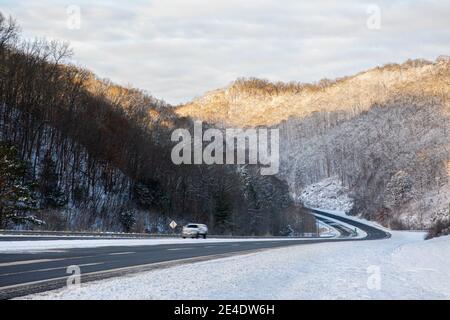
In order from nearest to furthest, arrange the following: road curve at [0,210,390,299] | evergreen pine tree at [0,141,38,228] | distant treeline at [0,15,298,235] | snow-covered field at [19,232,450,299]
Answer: snow-covered field at [19,232,450,299] → road curve at [0,210,390,299] → evergreen pine tree at [0,141,38,228] → distant treeline at [0,15,298,235]

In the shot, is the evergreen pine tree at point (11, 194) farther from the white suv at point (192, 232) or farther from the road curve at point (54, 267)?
the road curve at point (54, 267)

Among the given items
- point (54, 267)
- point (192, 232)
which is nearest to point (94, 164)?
point (192, 232)

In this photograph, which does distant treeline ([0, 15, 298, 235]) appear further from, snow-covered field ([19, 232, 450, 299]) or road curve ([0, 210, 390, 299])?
snow-covered field ([19, 232, 450, 299])

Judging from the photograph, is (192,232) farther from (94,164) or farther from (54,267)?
(54,267)

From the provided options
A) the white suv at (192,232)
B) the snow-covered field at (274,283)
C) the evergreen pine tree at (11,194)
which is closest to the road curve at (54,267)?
the snow-covered field at (274,283)

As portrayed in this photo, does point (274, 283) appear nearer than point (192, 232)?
Yes

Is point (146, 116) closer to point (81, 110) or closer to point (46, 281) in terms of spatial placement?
point (81, 110)

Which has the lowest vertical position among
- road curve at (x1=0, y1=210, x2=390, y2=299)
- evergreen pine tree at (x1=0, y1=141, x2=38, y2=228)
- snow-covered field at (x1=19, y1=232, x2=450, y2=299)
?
snow-covered field at (x1=19, y1=232, x2=450, y2=299)

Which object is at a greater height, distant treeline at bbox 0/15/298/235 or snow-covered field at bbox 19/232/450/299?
distant treeline at bbox 0/15/298/235

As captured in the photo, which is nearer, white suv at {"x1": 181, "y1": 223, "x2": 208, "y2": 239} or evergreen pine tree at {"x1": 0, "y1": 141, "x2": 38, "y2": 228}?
evergreen pine tree at {"x1": 0, "y1": 141, "x2": 38, "y2": 228}

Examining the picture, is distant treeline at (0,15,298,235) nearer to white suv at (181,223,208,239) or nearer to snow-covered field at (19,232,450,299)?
white suv at (181,223,208,239)

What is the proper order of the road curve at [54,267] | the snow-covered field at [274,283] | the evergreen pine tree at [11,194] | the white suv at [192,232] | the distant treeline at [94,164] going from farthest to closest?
the distant treeline at [94,164] → the white suv at [192,232] → the evergreen pine tree at [11,194] → the road curve at [54,267] → the snow-covered field at [274,283]

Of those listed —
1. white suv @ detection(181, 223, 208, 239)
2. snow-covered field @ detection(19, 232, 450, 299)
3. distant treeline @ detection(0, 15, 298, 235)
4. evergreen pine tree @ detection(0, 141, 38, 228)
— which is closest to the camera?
snow-covered field @ detection(19, 232, 450, 299)

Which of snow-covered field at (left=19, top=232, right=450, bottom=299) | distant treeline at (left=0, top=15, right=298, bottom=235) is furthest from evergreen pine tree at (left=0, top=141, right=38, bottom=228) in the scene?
snow-covered field at (left=19, top=232, right=450, bottom=299)
